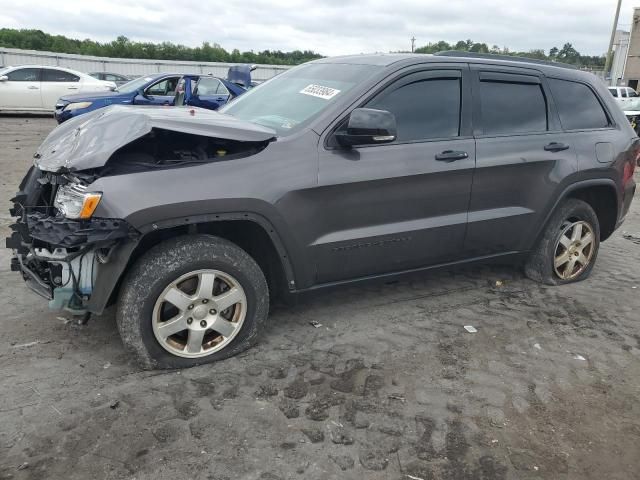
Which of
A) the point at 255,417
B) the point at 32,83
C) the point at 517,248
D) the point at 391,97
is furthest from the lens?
the point at 32,83

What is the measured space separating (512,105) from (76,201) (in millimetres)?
3165

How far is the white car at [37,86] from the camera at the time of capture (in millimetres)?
16109

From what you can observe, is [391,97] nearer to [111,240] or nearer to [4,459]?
[111,240]

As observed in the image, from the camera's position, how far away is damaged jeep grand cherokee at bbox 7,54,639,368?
2992 millimetres

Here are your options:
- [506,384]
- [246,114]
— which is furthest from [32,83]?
[506,384]

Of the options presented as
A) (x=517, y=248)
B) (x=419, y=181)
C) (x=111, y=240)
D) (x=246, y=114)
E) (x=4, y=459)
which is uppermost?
(x=246, y=114)

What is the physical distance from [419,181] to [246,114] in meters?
1.35

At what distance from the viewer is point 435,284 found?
4.75m

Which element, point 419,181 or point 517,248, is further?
point 517,248

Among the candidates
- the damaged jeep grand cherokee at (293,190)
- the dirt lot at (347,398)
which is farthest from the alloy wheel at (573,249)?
the dirt lot at (347,398)

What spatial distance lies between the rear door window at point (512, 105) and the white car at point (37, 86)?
14.3 metres

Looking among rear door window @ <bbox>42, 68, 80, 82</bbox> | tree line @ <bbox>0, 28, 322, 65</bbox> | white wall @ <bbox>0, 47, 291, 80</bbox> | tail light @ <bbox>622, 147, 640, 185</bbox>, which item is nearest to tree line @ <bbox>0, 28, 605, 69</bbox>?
tree line @ <bbox>0, 28, 322, 65</bbox>

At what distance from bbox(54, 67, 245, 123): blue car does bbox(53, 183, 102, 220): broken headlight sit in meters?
8.77

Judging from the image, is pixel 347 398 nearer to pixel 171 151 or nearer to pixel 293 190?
pixel 293 190
